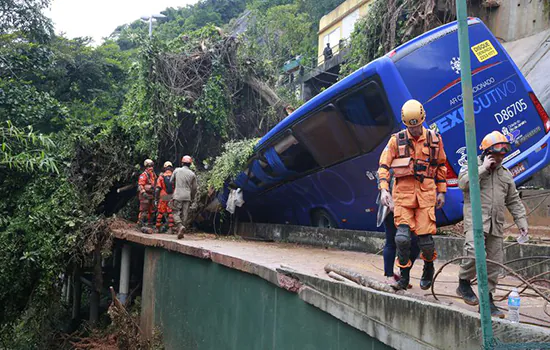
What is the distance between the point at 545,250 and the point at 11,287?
374 inches

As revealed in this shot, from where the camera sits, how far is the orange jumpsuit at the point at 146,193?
10.5 metres

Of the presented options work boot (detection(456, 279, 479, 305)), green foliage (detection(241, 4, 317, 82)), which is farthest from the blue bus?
green foliage (detection(241, 4, 317, 82))

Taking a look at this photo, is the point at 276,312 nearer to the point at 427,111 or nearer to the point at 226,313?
the point at 226,313

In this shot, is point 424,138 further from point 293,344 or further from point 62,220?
point 62,220

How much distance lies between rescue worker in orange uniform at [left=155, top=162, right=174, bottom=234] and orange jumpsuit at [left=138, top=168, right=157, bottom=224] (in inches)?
11.4

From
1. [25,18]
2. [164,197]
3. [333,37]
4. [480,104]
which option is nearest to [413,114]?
[480,104]

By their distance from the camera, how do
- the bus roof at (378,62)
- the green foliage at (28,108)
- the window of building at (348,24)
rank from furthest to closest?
the window of building at (348,24), the green foliage at (28,108), the bus roof at (378,62)

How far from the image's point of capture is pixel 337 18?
28.1 meters

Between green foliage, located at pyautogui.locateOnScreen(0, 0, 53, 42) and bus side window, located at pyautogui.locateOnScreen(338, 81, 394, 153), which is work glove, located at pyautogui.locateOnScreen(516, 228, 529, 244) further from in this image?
green foliage, located at pyautogui.locateOnScreen(0, 0, 53, 42)

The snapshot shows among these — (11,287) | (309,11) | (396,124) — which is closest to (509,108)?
(396,124)

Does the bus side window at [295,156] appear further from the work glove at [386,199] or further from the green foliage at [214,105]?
the green foliage at [214,105]

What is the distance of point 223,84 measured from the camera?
13.6 meters

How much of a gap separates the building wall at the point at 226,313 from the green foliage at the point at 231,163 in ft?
6.64

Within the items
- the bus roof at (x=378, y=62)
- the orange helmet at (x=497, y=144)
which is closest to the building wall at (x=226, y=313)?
the orange helmet at (x=497, y=144)
